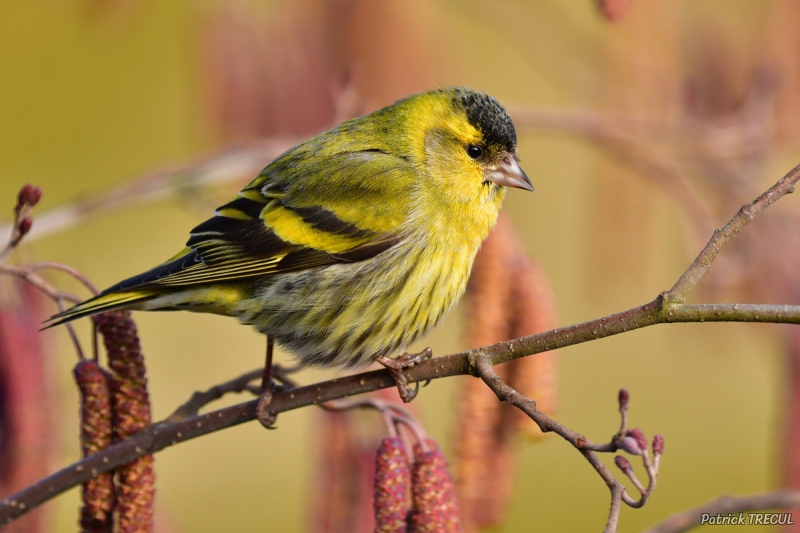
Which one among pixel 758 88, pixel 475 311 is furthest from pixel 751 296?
pixel 475 311

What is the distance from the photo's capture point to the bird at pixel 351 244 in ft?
8.54

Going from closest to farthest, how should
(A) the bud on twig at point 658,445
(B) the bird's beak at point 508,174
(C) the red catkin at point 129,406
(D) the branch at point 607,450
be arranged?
(D) the branch at point 607,450 → (A) the bud on twig at point 658,445 → (C) the red catkin at point 129,406 → (B) the bird's beak at point 508,174

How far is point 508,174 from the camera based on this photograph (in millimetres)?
2814

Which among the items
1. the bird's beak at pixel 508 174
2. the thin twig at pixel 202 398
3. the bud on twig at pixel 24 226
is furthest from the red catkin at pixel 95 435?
the bird's beak at pixel 508 174

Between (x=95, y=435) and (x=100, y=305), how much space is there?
11.6 inches

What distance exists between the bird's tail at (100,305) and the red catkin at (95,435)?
12 cm

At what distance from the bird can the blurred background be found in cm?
22

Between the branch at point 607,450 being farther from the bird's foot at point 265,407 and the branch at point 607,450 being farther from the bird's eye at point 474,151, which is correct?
the bird's eye at point 474,151

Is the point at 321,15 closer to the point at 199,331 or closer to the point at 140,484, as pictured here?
the point at 140,484

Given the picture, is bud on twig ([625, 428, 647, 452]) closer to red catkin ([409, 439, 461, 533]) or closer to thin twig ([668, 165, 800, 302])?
thin twig ([668, 165, 800, 302])

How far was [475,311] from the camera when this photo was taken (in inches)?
104

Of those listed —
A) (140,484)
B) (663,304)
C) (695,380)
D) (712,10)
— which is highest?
(712,10)

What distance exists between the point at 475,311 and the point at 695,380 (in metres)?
6.16

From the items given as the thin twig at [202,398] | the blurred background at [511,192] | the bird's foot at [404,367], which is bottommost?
the thin twig at [202,398]
